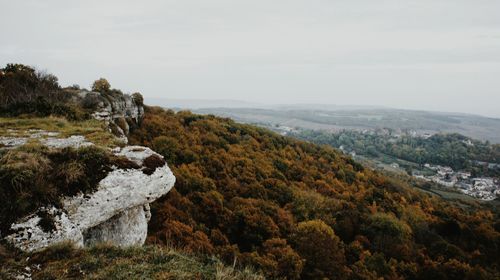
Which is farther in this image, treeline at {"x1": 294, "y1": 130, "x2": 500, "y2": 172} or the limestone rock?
treeline at {"x1": 294, "y1": 130, "x2": 500, "y2": 172}

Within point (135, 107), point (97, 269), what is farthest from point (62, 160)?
point (135, 107)

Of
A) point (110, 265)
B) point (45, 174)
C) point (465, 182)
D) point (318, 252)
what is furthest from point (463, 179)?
point (45, 174)

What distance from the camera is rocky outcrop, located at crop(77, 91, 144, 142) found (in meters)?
20.6

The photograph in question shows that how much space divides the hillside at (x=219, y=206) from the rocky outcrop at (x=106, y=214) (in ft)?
0.64

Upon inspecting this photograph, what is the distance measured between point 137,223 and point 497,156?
168 meters

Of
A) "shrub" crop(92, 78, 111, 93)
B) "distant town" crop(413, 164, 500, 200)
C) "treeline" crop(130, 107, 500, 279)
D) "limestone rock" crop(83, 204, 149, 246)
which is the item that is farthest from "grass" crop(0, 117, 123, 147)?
"distant town" crop(413, 164, 500, 200)

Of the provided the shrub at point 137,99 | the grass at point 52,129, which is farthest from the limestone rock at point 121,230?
the shrub at point 137,99

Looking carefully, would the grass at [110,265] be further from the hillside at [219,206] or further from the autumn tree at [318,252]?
the autumn tree at [318,252]

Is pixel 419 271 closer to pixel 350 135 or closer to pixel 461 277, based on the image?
pixel 461 277

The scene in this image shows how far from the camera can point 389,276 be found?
79.1 ft

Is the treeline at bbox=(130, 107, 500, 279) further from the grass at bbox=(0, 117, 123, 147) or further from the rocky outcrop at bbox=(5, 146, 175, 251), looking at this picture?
the grass at bbox=(0, 117, 123, 147)

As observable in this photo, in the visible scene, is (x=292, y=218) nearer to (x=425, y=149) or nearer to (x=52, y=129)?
(x=52, y=129)

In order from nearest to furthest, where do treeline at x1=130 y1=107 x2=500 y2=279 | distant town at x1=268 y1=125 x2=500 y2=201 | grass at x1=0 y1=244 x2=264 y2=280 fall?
grass at x1=0 y1=244 x2=264 y2=280
treeline at x1=130 y1=107 x2=500 y2=279
distant town at x1=268 y1=125 x2=500 y2=201

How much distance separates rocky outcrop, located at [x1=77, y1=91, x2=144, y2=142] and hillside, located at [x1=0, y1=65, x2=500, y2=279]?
15cm
